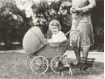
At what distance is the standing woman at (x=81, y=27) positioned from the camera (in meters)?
1.87

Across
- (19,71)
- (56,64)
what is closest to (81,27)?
(56,64)

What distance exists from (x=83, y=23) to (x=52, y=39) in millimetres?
254

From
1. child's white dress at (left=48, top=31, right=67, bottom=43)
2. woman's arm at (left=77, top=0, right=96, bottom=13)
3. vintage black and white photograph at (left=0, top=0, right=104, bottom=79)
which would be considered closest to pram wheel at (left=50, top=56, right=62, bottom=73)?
vintage black and white photograph at (left=0, top=0, right=104, bottom=79)

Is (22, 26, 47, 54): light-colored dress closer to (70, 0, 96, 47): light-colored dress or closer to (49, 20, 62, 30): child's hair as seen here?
(49, 20, 62, 30): child's hair

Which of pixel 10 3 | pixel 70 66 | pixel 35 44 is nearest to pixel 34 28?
pixel 35 44

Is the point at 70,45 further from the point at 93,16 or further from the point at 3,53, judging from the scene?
the point at 3,53

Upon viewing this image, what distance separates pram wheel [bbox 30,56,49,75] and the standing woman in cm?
21

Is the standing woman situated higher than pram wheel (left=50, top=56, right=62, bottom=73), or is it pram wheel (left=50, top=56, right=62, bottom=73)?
the standing woman

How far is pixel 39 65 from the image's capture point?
1.88 metres

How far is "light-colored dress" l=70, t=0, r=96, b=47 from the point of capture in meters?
1.87

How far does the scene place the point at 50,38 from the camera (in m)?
1.85

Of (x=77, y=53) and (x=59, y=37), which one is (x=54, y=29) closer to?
(x=59, y=37)

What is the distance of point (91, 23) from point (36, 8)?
0.41 metres

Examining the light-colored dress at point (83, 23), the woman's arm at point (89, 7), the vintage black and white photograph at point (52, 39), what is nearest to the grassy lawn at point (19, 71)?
the vintage black and white photograph at point (52, 39)
